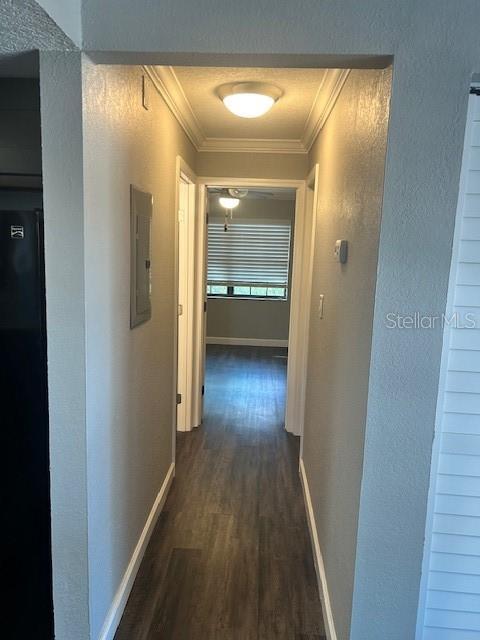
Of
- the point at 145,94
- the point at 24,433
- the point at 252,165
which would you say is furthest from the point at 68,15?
the point at 252,165

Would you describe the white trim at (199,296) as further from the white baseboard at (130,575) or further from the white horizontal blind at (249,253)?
the white horizontal blind at (249,253)

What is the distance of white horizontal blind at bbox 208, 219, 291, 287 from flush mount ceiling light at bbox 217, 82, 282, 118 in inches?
191

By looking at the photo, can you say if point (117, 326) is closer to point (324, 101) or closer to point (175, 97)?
point (175, 97)

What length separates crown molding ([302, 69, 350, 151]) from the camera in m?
2.01

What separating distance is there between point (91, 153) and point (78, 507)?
1183mm

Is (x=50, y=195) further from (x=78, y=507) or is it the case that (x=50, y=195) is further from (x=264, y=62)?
(x=78, y=507)

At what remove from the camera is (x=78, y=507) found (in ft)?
5.07

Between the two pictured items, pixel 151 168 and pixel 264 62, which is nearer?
pixel 264 62

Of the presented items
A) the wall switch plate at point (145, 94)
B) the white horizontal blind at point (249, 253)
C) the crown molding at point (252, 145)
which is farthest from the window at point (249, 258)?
the wall switch plate at point (145, 94)

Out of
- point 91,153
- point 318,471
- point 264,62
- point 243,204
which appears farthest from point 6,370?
point 243,204

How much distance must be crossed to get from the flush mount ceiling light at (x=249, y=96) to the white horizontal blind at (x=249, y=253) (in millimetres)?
4839

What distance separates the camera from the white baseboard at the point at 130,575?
1778 mm

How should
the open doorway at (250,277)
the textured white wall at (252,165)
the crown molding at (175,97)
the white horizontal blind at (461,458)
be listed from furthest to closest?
1. the open doorway at (250,277)
2. the textured white wall at (252,165)
3. the crown molding at (175,97)
4. the white horizontal blind at (461,458)

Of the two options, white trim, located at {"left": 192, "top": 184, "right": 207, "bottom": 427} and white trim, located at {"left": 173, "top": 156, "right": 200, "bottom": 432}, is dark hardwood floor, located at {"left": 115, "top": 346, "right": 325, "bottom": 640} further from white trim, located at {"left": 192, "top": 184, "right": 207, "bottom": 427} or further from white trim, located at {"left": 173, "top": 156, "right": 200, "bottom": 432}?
white trim, located at {"left": 192, "top": 184, "right": 207, "bottom": 427}
